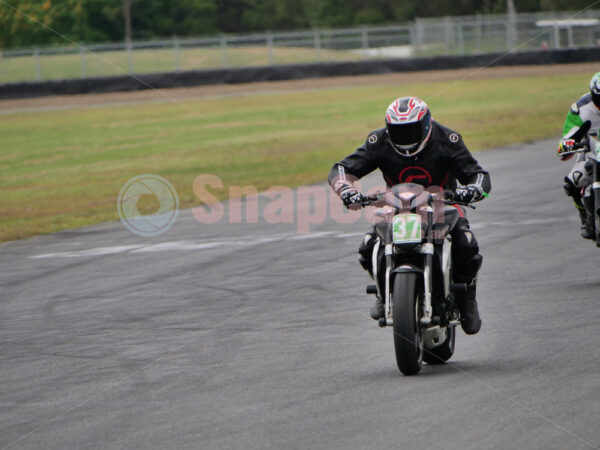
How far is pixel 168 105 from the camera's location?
4097 cm

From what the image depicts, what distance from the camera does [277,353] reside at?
7.31 metres

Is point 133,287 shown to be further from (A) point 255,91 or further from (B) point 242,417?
(A) point 255,91

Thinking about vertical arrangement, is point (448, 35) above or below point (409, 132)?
above

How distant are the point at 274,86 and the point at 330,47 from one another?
6883 millimetres

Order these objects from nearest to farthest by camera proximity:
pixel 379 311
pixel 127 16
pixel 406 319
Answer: pixel 406 319, pixel 379 311, pixel 127 16

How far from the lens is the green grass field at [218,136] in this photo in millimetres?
20375

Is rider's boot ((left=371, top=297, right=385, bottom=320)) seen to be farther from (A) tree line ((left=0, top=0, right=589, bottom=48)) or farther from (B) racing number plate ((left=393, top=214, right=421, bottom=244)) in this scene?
(A) tree line ((left=0, top=0, right=589, bottom=48))

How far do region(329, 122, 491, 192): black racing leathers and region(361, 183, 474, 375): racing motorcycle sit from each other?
23 cm

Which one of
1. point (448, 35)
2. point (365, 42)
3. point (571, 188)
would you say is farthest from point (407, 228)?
point (365, 42)

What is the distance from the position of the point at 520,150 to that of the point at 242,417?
58.3 feet

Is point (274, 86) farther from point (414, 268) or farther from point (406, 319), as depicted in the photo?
point (406, 319)

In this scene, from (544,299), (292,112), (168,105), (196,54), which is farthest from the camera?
(196,54)

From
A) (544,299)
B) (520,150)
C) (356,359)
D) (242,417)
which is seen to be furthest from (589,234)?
(520,150)

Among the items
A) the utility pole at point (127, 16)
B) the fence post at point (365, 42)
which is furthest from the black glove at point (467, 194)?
the utility pole at point (127, 16)
